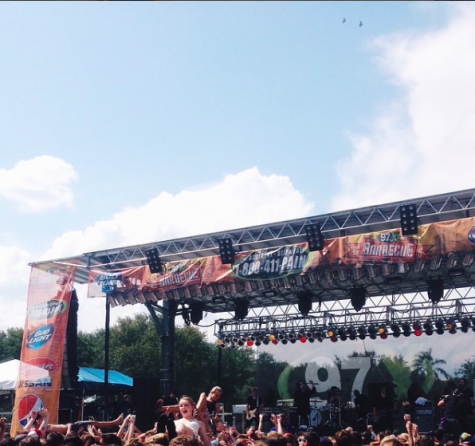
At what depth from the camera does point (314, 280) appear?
13.9m

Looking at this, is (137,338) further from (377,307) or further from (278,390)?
(377,307)

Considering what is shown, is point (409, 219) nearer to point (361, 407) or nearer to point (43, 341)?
point (361, 407)

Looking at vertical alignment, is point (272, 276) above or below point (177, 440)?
above

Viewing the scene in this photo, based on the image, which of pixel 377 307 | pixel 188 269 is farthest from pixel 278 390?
pixel 188 269

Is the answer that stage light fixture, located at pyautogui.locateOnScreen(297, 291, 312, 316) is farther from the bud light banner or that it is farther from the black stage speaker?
the bud light banner

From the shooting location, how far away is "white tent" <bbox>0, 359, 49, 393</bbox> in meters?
14.3

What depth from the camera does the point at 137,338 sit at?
148ft

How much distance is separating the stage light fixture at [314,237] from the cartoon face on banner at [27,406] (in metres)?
6.89

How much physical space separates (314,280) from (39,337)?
258 inches

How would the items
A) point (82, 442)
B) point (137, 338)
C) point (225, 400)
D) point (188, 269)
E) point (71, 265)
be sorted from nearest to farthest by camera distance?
point (82, 442) → point (188, 269) → point (71, 265) → point (225, 400) → point (137, 338)

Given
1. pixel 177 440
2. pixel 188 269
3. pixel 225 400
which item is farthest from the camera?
pixel 225 400

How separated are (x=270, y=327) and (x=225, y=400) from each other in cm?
2187

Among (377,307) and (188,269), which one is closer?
(188,269)

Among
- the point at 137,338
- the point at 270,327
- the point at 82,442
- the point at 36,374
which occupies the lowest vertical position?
the point at 82,442
